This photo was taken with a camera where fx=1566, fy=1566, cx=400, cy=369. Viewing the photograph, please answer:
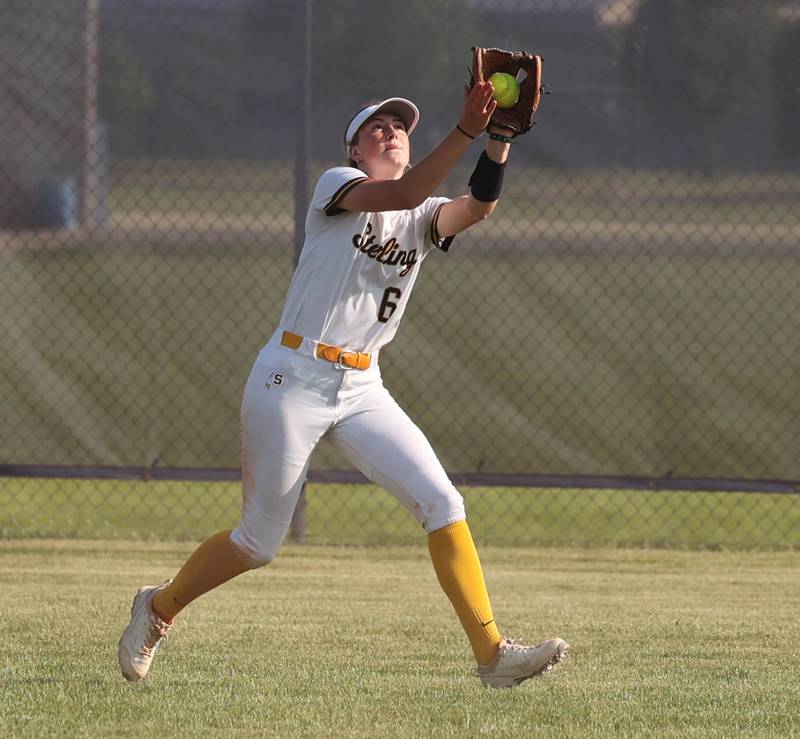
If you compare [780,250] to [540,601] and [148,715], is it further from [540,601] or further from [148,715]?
[148,715]

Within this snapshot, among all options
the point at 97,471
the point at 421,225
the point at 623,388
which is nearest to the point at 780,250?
the point at 623,388

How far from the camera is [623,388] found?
8.73 meters

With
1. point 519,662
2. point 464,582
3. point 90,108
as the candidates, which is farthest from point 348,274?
point 90,108

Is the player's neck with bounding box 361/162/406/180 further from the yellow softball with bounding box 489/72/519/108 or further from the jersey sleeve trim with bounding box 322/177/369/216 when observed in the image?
the yellow softball with bounding box 489/72/519/108

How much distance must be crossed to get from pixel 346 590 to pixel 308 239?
2.75 meters

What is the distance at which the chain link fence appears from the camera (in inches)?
340

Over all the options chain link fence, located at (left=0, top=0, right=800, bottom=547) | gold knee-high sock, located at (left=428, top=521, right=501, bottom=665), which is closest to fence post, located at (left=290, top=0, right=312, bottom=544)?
chain link fence, located at (left=0, top=0, right=800, bottom=547)

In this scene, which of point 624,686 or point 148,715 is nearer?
point 148,715

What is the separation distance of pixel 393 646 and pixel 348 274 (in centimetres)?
155

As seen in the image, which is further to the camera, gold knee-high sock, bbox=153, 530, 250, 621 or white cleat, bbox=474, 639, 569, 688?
gold knee-high sock, bbox=153, 530, 250, 621

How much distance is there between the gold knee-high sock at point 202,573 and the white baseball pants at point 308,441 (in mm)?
56

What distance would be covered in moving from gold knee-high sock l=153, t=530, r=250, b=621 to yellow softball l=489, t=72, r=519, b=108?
1568 millimetres

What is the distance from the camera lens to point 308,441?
15.4 feet

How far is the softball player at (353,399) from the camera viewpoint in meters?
4.64
